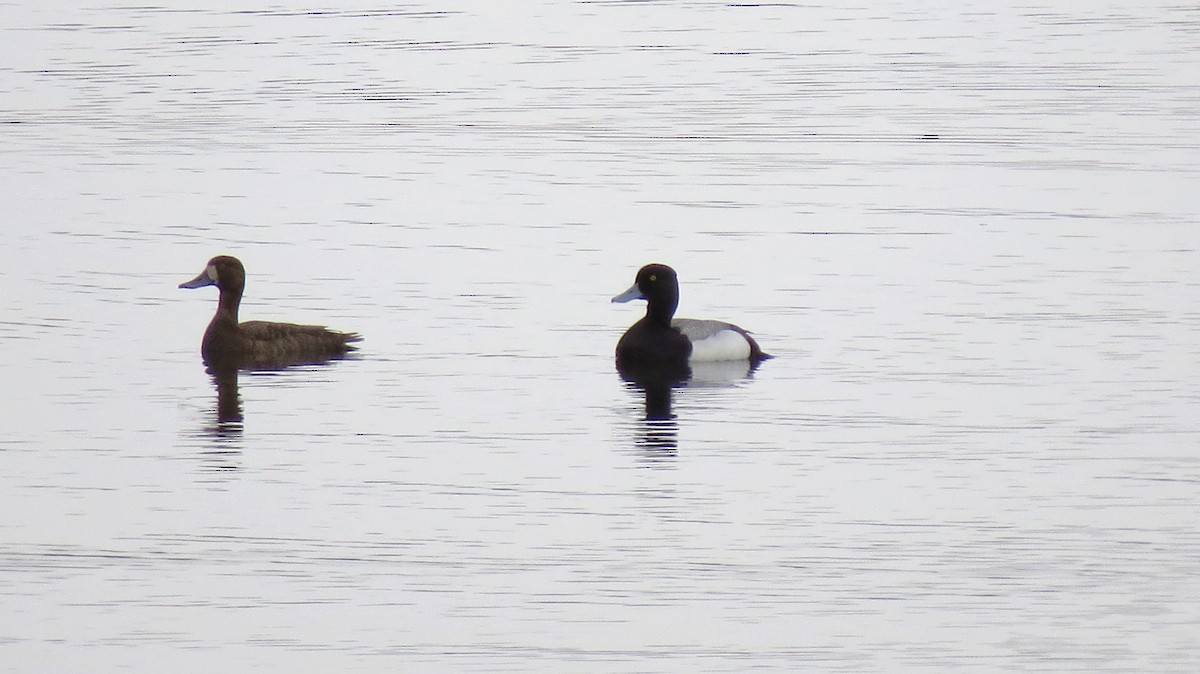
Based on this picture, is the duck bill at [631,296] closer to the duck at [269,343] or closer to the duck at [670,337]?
the duck at [670,337]

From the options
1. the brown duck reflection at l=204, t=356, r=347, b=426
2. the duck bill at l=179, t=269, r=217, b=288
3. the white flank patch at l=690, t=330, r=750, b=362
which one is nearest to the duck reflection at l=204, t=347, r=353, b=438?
the brown duck reflection at l=204, t=356, r=347, b=426

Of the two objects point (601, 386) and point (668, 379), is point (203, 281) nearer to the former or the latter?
point (601, 386)

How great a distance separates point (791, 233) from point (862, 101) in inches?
445

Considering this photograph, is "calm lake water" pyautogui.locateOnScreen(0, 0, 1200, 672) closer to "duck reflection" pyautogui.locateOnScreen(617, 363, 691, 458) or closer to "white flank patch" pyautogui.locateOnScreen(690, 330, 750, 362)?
"duck reflection" pyautogui.locateOnScreen(617, 363, 691, 458)

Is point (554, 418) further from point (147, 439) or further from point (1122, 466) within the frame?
point (1122, 466)

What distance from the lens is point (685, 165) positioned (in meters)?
26.4

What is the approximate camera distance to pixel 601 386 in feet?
50.3

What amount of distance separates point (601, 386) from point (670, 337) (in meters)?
1.28

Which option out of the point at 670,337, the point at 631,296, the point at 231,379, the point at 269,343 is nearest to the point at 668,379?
the point at 670,337

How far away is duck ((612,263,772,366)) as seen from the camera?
16.2 m

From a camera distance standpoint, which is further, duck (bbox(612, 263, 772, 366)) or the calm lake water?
duck (bbox(612, 263, 772, 366))

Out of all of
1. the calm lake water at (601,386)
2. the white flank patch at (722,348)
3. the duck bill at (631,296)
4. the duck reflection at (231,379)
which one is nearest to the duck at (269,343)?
the duck reflection at (231,379)

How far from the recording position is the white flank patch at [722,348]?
53.3 feet

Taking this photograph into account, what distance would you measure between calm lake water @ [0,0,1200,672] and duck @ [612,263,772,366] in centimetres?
30
